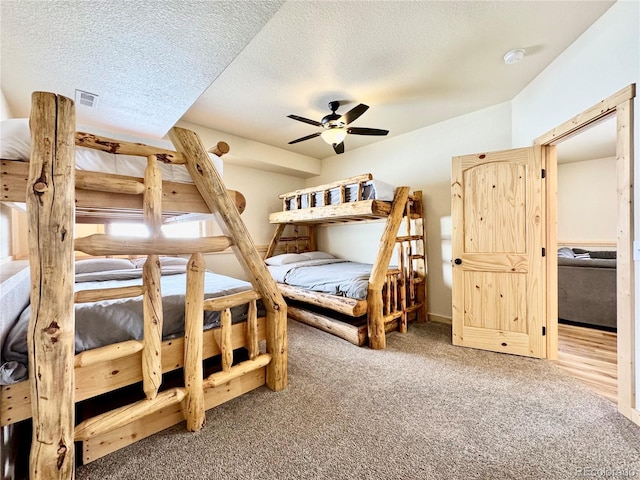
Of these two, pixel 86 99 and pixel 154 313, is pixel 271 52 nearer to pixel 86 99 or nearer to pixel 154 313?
pixel 86 99

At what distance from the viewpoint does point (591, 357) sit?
2535 mm

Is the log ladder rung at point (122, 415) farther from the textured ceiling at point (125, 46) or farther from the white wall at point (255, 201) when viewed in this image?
the white wall at point (255, 201)

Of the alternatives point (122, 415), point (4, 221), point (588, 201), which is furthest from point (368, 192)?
point (588, 201)

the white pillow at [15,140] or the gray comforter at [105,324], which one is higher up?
the white pillow at [15,140]

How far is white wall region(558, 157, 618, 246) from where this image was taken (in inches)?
194

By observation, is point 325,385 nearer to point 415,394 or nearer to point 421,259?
point 415,394

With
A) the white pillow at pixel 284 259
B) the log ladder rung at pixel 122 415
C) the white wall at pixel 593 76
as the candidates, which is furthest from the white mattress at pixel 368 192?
the log ladder rung at pixel 122 415

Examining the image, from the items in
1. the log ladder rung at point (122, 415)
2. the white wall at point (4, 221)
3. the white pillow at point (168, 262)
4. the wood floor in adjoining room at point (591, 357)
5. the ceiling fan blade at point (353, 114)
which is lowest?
the wood floor in adjoining room at point (591, 357)

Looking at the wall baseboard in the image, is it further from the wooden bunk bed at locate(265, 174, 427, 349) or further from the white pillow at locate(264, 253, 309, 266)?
the white pillow at locate(264, 253, 309, 266)

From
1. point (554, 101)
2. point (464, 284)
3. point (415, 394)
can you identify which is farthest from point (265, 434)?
point (554, 101)

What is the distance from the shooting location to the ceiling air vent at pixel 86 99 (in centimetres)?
216

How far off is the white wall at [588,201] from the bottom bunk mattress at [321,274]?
4473 millimetres

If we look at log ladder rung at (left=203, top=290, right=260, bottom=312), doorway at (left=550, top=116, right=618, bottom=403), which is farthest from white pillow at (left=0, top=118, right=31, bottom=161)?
doorway at (left=550, top=116, right=618, bottom=403)

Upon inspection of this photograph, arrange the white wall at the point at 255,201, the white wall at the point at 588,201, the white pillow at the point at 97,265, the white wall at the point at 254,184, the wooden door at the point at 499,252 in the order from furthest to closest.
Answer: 1. the white wall at the point at 588,201
2. the white wall at the point at 255,201
3. the white wall at the point at 254,184
4. the white pillow at the point at 97,265
5. the wooden door at the point at 499,252
